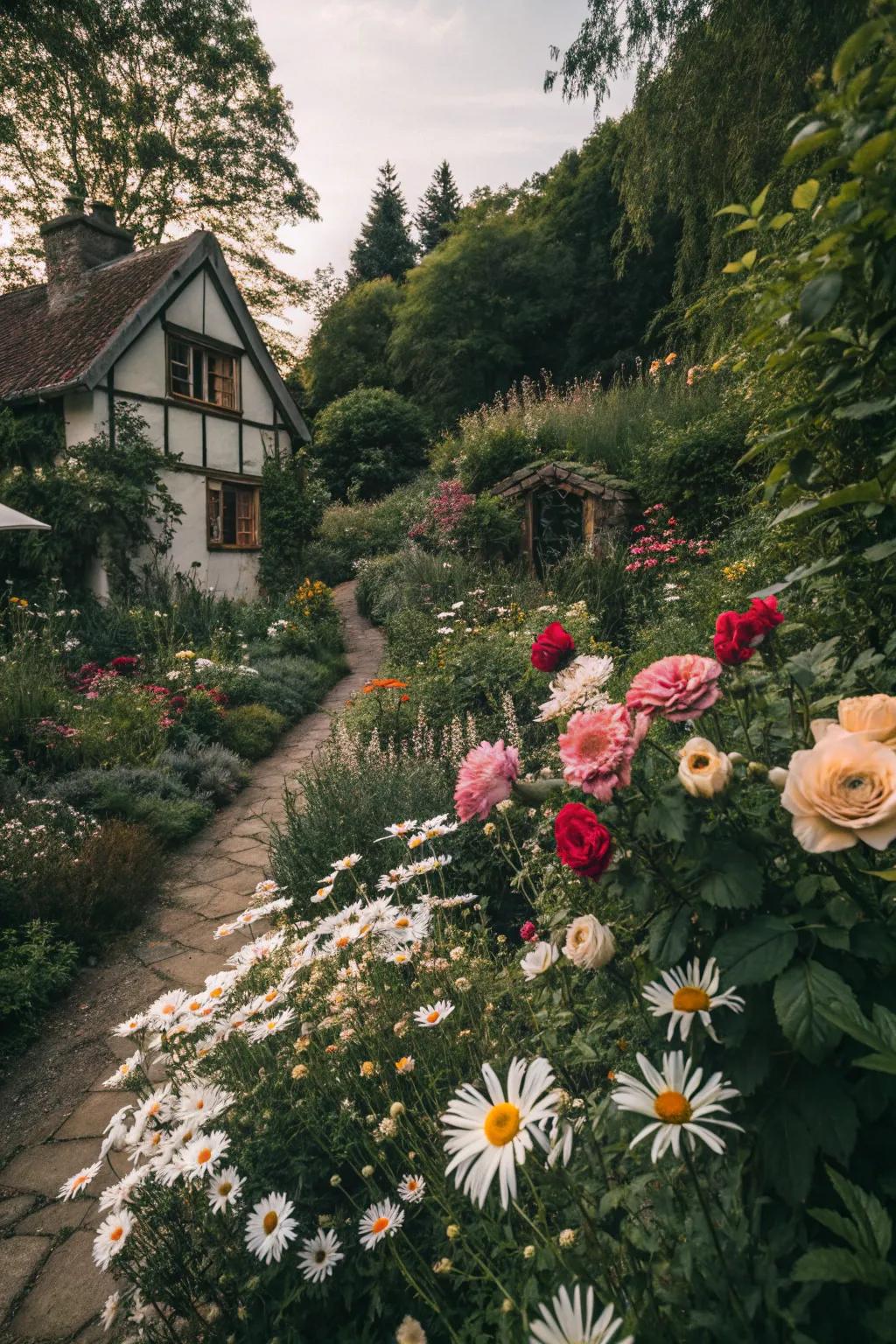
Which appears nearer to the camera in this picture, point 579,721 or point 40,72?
point 579,721

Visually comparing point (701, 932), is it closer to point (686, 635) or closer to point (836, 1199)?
point (836, 1199)

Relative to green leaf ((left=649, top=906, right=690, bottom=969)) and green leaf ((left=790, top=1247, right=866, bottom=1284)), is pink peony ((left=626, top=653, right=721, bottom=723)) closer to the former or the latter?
green leaf ((left=649, top=906, right=690, bottom=969))

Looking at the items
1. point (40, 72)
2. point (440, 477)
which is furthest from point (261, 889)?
point (40, 72)

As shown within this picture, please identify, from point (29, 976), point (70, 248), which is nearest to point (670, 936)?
point (29, 976)

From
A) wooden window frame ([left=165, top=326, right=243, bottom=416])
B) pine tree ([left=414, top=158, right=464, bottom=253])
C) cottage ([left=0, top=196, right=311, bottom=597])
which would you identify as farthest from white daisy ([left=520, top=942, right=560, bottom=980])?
pine tree ([left=414, top=158, right=464, bottom=253])

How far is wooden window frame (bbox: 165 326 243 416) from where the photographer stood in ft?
34.9

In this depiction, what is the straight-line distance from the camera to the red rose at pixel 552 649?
126 centimetres

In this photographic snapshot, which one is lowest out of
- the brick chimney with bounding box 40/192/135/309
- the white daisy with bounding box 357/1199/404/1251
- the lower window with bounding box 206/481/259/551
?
the white daisy with bounding box 357/1199/404/1251

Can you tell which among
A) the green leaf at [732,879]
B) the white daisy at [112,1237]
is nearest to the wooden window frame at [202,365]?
the white daisy at [112,1237]

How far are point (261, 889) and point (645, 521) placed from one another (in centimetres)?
743

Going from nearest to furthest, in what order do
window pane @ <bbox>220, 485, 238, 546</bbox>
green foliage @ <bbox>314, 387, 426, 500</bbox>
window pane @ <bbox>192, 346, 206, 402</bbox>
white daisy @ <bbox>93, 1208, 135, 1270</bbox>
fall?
white daisy @ <bbox>93, 1208, 135, 1270</bbox> < window pane @ <bbox>192, 346, 206, 402</bbox> < window pane @ <bbox>220, 485, 238, 546</bbox> < green foliage @ <bbox>314, 387, 426, 500</bbox>

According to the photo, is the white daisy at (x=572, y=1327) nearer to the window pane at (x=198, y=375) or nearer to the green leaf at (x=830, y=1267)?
the green leaf at (x=830, y=1267)

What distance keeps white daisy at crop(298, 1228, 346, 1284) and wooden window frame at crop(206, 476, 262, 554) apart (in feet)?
35.7

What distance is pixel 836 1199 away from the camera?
95cm
